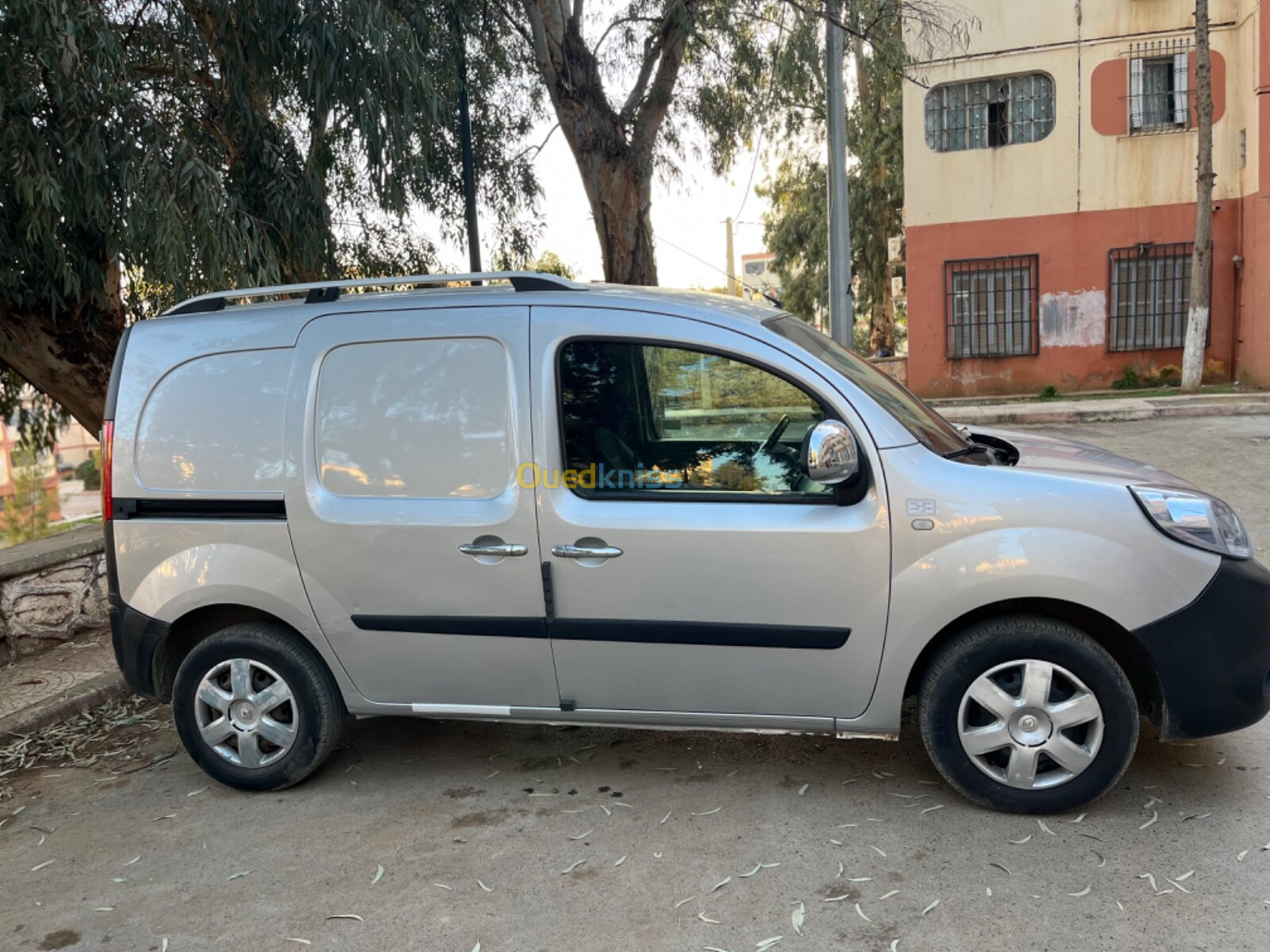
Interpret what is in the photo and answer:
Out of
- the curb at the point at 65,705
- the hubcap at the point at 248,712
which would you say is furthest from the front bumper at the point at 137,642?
the curb at the point at 65,705

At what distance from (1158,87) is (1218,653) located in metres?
17.1

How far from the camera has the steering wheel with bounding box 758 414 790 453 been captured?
367cm

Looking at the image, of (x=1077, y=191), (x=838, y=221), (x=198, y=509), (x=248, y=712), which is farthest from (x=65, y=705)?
(x=1077, y=191)

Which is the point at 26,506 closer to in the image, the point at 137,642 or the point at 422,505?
the point at 137,642

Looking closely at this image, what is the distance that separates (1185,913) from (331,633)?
2.97 meters

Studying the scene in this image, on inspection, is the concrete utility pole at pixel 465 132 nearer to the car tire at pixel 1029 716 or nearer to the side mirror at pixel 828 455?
the side mirror at pixel 828 455

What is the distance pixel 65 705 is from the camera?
5121 mm

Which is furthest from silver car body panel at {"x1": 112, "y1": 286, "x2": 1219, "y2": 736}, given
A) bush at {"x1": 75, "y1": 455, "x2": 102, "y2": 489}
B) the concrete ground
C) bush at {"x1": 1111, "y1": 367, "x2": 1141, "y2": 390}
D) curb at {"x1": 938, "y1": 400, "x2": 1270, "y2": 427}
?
bush at {"x1": 75, "y1": 455, "x2": 102, "y2": 489}

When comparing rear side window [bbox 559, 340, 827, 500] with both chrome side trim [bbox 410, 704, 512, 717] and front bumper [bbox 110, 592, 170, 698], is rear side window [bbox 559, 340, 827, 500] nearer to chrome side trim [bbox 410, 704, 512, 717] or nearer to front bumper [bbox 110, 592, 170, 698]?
chrome side trim [bbox 410, 704, 512, 717]

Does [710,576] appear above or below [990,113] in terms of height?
below

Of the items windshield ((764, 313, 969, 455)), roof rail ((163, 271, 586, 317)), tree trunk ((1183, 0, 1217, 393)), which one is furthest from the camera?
tree trunk ((1183, 0, 1217, 393))

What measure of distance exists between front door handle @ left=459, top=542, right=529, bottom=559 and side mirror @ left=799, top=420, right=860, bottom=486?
1050 mm

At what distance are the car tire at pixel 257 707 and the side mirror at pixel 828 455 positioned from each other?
2.08 metres

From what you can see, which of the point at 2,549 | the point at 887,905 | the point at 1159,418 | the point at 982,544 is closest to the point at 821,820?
the point at 887,905
